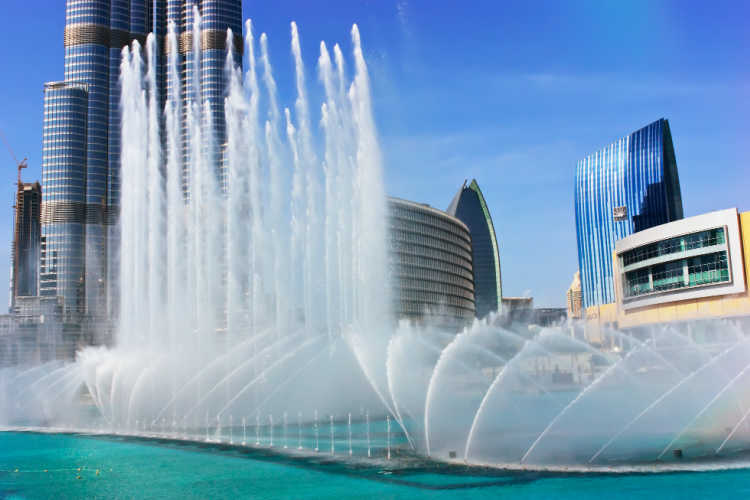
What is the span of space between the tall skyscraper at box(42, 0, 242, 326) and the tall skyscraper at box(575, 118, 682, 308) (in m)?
75.5

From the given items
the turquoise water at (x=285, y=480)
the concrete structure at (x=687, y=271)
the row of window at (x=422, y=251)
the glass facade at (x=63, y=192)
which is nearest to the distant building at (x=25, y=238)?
the glass facade at (x=63, y=192)

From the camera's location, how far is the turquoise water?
2106cm

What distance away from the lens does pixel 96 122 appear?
131000 millimetres

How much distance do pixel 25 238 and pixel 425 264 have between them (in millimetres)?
118594

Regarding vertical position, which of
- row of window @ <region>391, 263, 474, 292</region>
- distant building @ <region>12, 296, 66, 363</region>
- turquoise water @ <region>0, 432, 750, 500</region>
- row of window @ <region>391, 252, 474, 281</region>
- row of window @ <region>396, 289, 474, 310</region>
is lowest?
turquoise water @ <region>0, 432, 750, 500</region>

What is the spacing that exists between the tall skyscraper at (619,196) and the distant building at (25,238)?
394 feet

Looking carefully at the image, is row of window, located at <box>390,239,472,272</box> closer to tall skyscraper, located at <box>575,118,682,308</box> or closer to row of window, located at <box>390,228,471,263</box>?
row of window, located at <box>390,228,471,263</box>

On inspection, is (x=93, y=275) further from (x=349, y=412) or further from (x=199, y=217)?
(x=349, y=412)

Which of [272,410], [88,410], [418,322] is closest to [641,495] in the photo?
[272,410]

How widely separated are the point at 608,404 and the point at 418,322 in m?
75.8

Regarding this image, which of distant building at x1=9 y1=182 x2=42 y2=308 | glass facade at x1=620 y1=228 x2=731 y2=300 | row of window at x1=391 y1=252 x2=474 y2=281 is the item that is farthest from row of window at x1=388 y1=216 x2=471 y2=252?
distant building at x1=9 y1=182 x2=42 y2=308

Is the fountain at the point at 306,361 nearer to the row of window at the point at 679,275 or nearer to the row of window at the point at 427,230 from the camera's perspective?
the row of window at the point at 679,275

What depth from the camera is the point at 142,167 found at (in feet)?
199

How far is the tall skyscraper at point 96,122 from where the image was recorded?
128500mm
